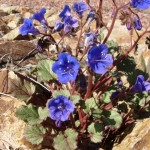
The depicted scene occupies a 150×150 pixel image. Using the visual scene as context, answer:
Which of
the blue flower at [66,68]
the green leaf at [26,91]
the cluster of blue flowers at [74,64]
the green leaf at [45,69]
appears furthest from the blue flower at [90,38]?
the green leaf at [26,91]

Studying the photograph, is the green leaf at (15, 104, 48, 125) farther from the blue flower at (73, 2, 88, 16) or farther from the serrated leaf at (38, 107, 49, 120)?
the blue flower at (73, 2, 88, 16)

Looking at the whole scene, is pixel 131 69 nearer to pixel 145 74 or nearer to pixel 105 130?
pixel 145 74

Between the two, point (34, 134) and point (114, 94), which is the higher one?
point (114, 94)

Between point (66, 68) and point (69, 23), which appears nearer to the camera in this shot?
point (66, 68)

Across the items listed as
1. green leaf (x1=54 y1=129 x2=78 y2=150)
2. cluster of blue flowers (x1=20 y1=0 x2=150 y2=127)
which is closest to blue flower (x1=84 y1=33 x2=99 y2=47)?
cluster of blue flowers (x1=20 y1=0 x2=150 y2=127)

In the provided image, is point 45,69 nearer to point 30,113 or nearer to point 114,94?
point 30,113

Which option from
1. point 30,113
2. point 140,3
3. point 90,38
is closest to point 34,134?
point 30,113
